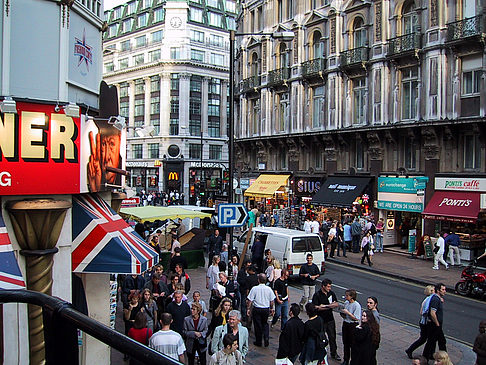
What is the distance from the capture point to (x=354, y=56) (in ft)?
103

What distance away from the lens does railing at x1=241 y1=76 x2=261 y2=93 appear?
41.9 metres

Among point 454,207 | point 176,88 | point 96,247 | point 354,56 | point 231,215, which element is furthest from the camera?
point 176,88

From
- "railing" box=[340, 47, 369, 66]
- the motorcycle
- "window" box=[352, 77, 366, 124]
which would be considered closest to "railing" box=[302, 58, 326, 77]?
"railing" box=[340, 47, 369, 66]

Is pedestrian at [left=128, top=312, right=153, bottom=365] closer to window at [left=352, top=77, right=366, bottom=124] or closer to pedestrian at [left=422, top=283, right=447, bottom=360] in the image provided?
pedestrian at [left=422, top=283, right=447, bottom=360]

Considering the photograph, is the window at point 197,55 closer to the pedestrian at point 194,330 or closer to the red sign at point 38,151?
the pedestrian at point 194,330

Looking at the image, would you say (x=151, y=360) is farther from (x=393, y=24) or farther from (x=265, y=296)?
(x=393, y=24)

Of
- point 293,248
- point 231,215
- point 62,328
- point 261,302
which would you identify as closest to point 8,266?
point 62,328

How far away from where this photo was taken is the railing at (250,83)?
138 ft

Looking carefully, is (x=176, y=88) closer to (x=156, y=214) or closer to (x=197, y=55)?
(x=197, y=55)

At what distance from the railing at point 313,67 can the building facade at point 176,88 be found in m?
36.2

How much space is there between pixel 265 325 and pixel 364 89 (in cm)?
2336

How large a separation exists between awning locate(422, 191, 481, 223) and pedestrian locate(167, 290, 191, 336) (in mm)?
18026

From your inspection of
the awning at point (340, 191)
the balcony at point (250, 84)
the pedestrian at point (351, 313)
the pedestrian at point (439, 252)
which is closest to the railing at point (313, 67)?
the balcony at point (250, 84)

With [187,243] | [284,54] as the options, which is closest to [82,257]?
[187,243]
